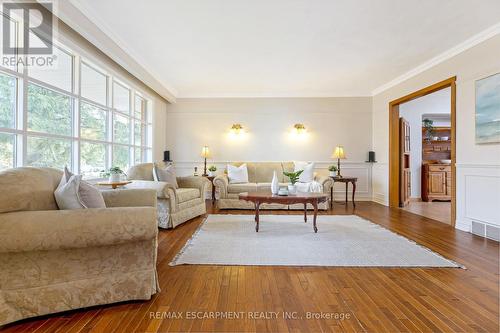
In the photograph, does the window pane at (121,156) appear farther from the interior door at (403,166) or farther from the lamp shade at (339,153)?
the interior door at (403,166)

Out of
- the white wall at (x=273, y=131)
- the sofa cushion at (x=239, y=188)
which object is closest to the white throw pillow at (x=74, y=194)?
the sofa cushion at (x=239, y=188)

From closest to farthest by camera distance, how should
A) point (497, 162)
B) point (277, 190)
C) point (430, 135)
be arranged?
point (497, 162), point (277, 190), point (430, 135)

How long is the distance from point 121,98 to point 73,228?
11.0 ft

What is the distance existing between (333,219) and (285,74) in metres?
2.77

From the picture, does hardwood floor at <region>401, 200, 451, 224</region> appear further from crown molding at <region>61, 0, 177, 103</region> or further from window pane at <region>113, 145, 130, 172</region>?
crown molding at <region>61, 0, 177, 103</region>

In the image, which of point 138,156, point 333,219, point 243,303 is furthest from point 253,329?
point 138,156

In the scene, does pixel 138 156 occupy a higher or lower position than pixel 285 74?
lower

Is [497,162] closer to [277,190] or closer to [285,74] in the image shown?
[277,190]

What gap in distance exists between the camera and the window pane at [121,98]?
4.05 meters

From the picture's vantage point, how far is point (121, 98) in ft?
13.9

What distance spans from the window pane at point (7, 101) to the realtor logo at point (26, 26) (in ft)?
0.81

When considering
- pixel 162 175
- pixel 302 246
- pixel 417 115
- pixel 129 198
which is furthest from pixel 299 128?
pixel 129 198

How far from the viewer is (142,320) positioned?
58.9 inches

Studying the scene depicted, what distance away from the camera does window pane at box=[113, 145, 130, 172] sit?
4059 mm
